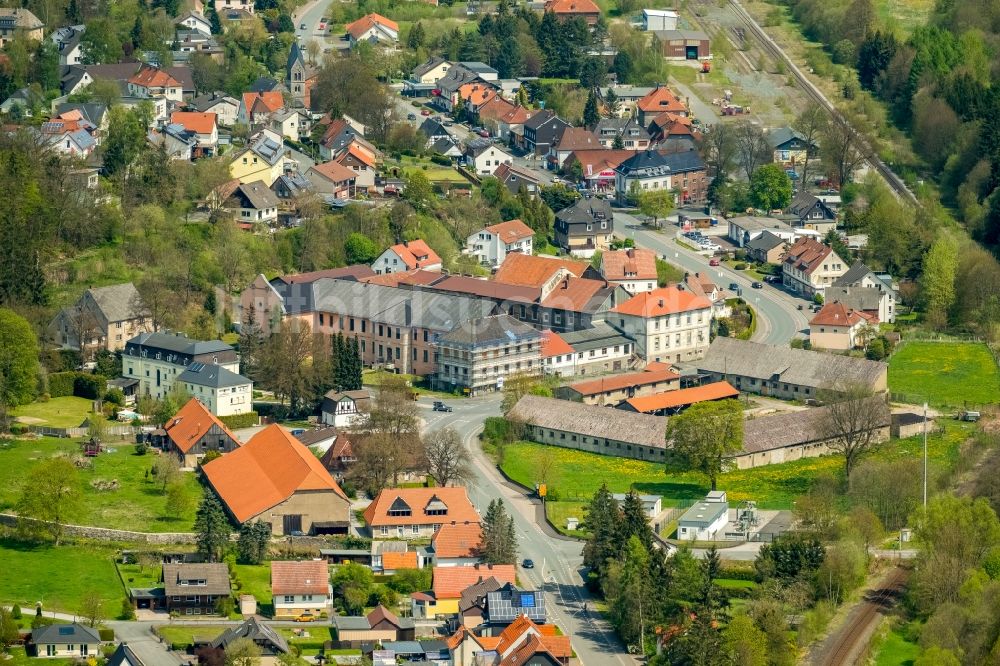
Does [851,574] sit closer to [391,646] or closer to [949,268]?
[391,646]

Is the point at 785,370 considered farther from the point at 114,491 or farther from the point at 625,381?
the point at 114,491

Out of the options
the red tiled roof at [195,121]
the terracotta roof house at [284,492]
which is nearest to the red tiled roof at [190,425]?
the terracotta roof house at [284,492]

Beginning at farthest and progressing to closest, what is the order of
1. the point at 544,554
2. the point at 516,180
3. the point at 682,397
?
the point at 516,180 → the point at 682,397 → the point at 544,554

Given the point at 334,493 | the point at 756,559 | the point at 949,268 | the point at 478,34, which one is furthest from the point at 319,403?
the point at 478,34

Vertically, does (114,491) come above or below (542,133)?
below

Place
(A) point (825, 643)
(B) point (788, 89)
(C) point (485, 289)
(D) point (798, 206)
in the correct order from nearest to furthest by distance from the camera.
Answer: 1. (A) point (825, 643)
2. (C) point (485, 289)
3. (D) point (798, 206)
4. (B) point (788, 89)

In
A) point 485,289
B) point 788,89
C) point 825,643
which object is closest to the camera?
point 825,643

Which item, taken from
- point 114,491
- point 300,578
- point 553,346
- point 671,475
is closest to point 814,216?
point 553,346

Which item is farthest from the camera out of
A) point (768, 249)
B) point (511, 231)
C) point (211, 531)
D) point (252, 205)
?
point (768, 249)
